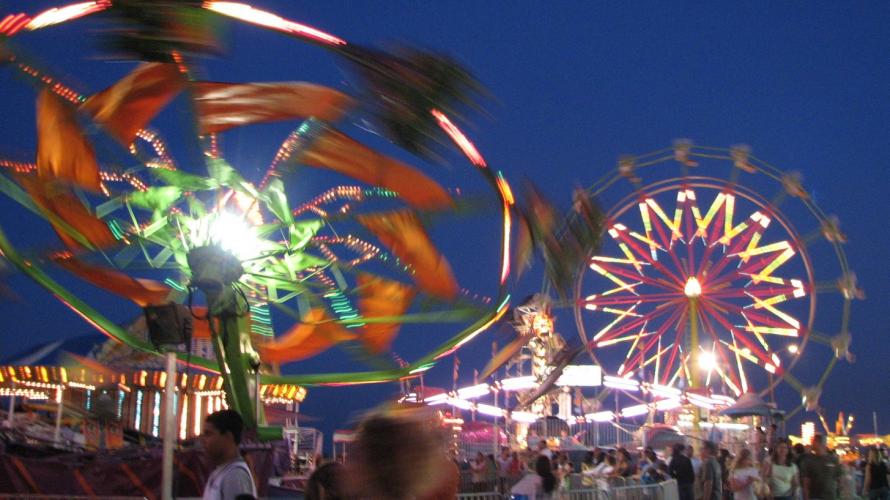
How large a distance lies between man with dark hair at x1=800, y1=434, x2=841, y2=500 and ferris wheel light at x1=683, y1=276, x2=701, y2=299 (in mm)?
19365

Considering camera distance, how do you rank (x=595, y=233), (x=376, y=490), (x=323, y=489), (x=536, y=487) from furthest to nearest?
1. (x=536, y=487)
2. (x=595, y=233)
3. (x=323, y=489)
4. (x=376, y=490)

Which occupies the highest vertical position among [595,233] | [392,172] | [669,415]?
[392,172]

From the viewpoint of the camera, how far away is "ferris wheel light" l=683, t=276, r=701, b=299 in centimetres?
3038

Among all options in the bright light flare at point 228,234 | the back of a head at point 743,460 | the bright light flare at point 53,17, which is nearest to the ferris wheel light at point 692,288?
the back of a head at point 743,460

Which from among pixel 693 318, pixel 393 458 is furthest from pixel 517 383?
pixel 393 458

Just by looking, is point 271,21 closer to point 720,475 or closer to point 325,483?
point 325,483

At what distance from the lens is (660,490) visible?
1206cm

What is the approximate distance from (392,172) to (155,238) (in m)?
3.26

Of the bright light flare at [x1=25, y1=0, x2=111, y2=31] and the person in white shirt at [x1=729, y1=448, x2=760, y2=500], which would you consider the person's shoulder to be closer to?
the bright light flare at [x1=25, y1=0, x2=111, y2=31]

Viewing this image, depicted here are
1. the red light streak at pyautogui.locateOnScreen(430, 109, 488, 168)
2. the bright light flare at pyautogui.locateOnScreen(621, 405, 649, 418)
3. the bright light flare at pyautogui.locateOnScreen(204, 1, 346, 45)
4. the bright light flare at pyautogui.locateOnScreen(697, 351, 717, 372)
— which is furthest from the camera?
the bright light flare at pyautogui.locateOnScreen(697, 351, 717, 372)

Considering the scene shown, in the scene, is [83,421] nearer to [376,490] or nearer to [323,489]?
[323,489]

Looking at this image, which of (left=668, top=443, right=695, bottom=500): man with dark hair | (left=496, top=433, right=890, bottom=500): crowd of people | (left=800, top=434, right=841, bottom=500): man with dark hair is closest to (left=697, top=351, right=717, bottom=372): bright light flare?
(left=496, top=433, right=890, bottom=500): crowd of people

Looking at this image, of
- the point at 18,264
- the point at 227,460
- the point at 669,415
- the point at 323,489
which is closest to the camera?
the point at 323,489

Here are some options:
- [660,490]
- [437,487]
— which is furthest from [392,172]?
[437,487]
